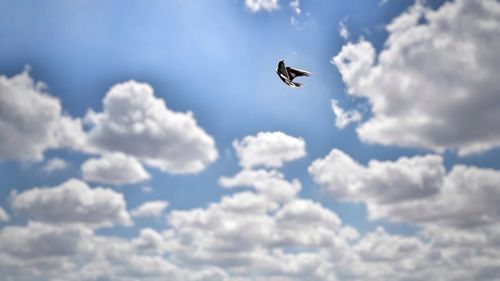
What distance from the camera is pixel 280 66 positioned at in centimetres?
4325

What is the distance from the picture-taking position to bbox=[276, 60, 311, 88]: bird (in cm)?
4306

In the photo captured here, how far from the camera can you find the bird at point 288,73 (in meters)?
43.1

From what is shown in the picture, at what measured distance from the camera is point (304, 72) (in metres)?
43.0

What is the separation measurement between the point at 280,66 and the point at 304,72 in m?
2.35

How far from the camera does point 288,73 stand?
43625 mm
